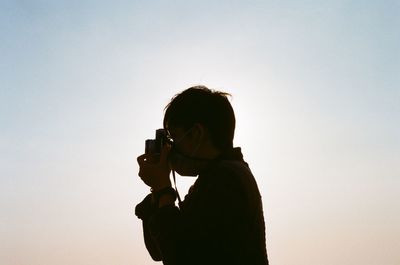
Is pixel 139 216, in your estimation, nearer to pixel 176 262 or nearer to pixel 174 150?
pixel 174 150

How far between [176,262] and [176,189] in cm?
68

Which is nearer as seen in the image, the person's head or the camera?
the person's head

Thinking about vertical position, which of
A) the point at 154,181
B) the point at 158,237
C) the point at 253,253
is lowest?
the point at 253,253

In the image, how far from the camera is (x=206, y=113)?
10.5 feet

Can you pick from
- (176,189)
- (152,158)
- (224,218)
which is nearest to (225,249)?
(224,218)

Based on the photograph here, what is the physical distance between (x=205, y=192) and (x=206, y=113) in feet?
2.19

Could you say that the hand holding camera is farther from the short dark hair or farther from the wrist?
the short dark hair

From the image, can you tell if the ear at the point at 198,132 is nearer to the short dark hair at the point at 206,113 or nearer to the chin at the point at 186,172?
the short dark hair at the point at 206,113

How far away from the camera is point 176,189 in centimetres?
329

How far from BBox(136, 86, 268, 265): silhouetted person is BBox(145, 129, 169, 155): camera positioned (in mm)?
48

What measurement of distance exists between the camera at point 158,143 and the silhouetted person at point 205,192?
48 millimetres

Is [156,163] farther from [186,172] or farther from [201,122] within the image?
[201,122]

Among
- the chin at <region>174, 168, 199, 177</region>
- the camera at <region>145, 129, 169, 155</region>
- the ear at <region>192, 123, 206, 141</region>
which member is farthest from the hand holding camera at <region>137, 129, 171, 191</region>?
the ear at <region>192, 123, 206, 141</region>

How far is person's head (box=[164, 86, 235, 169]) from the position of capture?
10.3 ft
